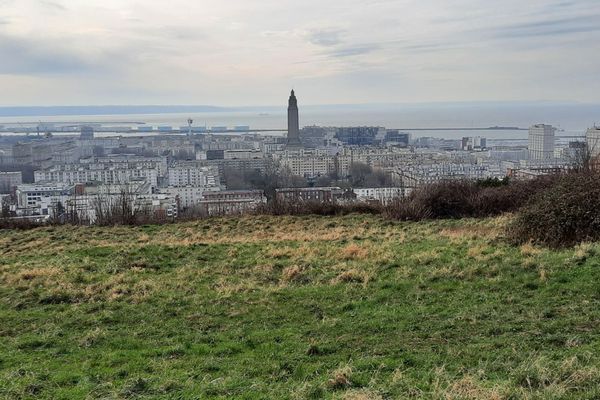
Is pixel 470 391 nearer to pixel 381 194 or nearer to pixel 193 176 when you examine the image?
pixel 381 194

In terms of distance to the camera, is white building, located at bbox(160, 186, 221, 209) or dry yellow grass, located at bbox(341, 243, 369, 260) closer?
dry yellow grass, located at bbox(341, 243, 369, 260)

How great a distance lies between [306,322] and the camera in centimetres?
698

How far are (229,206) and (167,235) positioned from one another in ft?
25.4

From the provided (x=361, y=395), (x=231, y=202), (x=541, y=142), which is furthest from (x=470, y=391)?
(x=541, y=142)

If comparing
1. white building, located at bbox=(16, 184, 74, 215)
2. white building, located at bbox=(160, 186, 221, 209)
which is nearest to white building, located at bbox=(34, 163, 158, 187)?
white building, located at bbox=(160, 186, 221, 209)

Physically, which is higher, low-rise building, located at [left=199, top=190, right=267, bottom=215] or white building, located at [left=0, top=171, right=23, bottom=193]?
white building, located at [left=0, top=171, right=23, bottom=193]

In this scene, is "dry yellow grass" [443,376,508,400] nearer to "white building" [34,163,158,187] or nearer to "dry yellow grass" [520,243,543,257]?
"dry yellow grass" [520,243,543,257]

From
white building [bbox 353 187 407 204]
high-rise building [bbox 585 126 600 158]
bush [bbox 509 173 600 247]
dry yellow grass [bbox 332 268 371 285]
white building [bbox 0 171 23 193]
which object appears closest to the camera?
dry yellow grass [bbox 332 268 371 285]

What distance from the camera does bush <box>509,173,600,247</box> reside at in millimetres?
11005

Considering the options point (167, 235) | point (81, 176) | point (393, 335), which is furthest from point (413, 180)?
point (81, 176)

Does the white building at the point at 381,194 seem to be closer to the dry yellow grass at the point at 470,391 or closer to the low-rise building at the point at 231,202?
the low-rise building at the point at 231,202

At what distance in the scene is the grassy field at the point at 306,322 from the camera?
463cm

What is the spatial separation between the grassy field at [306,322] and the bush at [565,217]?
67cm

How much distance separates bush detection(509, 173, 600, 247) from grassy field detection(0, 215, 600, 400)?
67 centimetres
